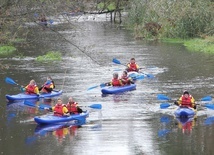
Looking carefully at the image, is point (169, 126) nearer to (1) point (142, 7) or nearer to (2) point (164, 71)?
(2) point (164, 71)

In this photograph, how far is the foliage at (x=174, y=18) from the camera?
124ft

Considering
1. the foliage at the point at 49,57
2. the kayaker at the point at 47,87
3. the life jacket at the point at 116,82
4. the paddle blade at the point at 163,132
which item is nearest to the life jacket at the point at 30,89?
the kayaker at the point at 47,87

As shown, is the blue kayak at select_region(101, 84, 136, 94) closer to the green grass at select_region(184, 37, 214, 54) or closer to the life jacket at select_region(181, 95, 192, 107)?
the life jacket at select_region(181, 95, 192, 107)

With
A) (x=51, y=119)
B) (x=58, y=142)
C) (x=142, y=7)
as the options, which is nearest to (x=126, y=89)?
(x=51, y=119)

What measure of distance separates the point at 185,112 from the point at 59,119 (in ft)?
13.9

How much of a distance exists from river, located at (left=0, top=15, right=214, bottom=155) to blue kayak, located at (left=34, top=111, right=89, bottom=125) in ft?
0.77

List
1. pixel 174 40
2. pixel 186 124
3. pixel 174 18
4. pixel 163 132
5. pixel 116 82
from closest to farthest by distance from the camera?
1. pixel 163 132
2. pixel 186 124
3. pixel 116 82
4. pixel 174 18
5. pixel 174 40

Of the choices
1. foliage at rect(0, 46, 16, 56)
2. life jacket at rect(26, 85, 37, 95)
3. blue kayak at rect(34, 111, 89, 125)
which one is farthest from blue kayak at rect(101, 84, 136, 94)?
foliage at rect(0, 46, 16, 56)

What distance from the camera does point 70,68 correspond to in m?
29.7

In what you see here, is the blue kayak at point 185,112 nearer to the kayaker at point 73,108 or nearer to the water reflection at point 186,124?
the water reflection at point 186,124

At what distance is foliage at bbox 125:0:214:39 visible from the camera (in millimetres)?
37938

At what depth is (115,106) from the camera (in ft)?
68.4

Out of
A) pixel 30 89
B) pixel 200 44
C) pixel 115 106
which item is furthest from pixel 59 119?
pixel 200 44

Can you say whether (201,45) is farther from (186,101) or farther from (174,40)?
(186,101)
